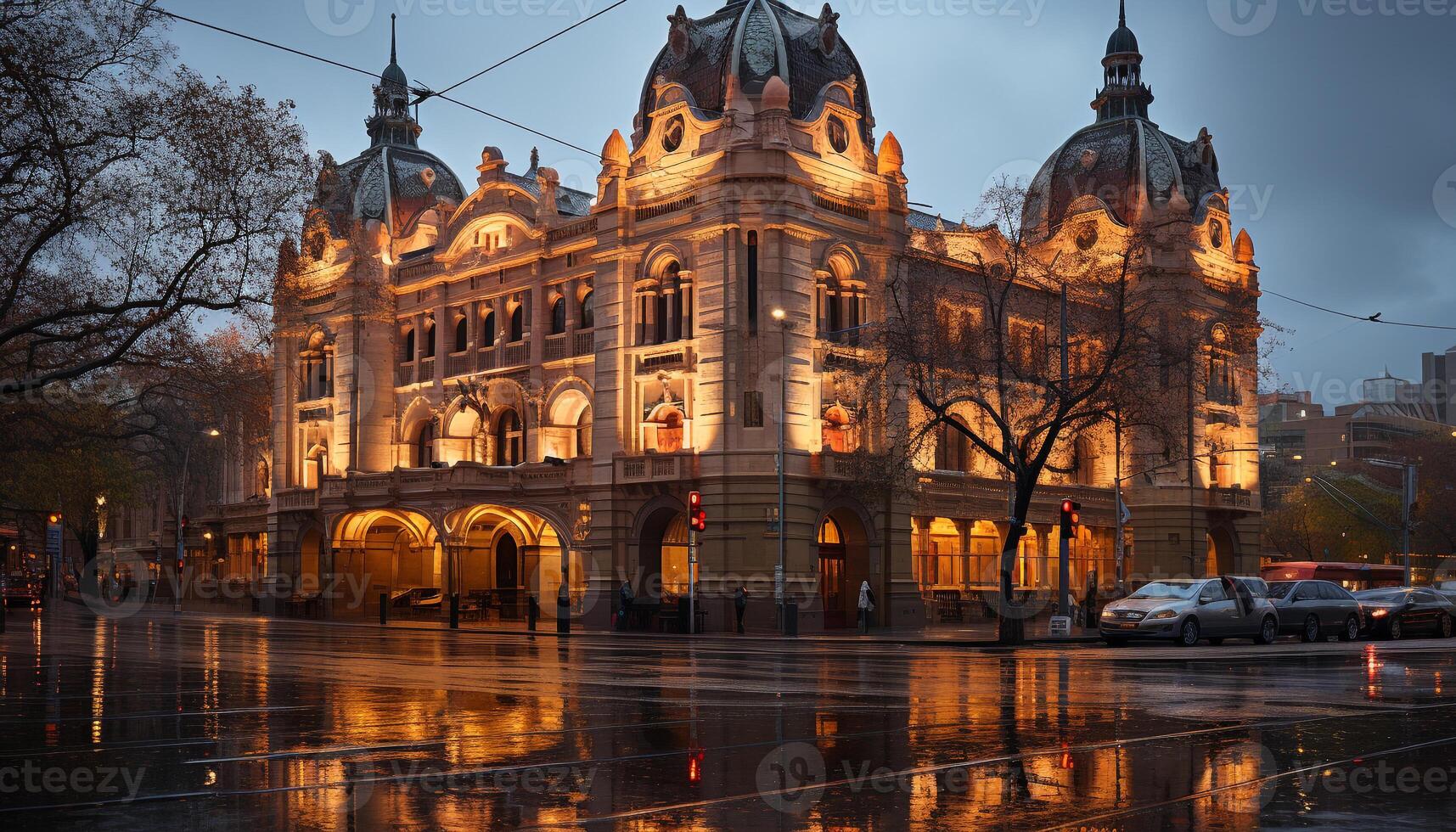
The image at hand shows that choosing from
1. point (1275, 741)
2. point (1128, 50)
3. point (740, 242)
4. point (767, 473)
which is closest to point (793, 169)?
point (740, 242)

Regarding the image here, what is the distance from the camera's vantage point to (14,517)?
255 ft

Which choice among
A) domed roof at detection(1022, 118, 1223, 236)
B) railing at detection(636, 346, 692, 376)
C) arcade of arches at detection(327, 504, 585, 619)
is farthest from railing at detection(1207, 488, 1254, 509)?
arcade of arches at detection(327, 504, 585, 619)

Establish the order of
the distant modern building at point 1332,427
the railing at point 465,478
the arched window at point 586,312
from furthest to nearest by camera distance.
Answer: the distant modern building at point 1332,427, the arched window at point 586,312, the railing at point 465,478

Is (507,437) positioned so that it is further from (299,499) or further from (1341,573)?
(1341,573)

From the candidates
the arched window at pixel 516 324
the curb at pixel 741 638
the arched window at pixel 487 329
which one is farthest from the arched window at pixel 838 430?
the arched window at pixel 487 329

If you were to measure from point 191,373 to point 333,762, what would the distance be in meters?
19.1

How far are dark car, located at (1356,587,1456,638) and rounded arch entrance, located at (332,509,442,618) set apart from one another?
3423 cm

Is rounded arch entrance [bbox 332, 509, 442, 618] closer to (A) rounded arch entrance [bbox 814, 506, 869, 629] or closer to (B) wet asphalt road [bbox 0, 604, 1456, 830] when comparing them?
(A) rounded arch entrance [bbox 814, 506, 869, 629]

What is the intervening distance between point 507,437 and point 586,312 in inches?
266

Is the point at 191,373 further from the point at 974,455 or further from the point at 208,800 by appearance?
the point at 974,455

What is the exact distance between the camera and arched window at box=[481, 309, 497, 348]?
5506 centimetres

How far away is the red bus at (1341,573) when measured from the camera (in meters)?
60.4

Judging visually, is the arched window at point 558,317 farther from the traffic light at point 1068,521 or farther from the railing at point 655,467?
the traffic light at point 1068,521

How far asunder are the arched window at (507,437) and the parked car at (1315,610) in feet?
95.8
